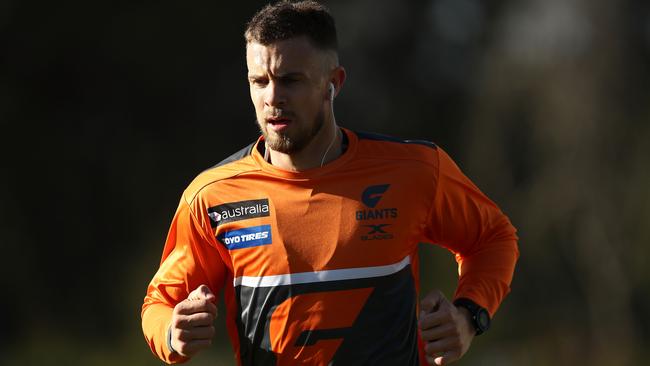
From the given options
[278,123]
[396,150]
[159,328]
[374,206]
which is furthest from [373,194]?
[159,328]

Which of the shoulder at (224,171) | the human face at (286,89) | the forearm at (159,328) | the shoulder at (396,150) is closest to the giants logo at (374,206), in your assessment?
the shoulder at (396,150)

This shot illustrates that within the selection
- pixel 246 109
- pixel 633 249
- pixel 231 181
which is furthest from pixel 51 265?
pixel 231 181

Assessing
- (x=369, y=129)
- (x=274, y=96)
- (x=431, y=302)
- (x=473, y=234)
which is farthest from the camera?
(x=369, y=129)

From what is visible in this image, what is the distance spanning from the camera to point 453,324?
2895mm

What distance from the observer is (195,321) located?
2867 millimetres

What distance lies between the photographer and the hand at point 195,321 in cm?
286

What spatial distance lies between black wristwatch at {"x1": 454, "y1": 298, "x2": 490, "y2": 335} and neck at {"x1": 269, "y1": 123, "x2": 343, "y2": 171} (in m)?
0.58

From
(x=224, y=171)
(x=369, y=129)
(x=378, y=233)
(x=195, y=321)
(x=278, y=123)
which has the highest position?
(x=278, y=123)

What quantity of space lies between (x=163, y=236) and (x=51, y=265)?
1224mm

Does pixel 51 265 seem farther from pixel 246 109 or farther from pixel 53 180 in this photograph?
pixel 246 109

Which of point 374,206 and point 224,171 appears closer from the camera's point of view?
point 374,206

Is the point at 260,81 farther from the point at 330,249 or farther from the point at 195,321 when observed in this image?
the point at 195,321

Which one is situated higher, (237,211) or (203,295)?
(237,211)

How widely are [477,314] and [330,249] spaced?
47 centimetres
